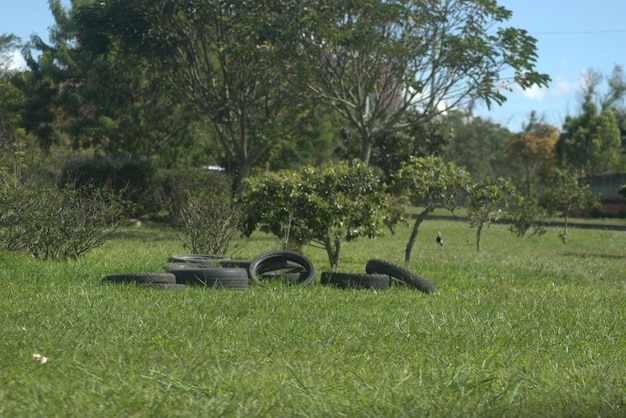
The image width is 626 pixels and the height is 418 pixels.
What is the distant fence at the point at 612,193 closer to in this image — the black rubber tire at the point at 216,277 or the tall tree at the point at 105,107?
the tall tree at the point at 105,107

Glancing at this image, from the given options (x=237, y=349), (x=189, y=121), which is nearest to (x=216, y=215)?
(x=237, y=349)

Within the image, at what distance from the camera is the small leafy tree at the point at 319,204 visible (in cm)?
1127

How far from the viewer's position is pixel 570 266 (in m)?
14.2

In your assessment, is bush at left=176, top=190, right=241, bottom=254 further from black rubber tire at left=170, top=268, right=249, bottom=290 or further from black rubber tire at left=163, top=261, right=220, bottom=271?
black rubber tire at left=170, top=268, right=249, bottom=290

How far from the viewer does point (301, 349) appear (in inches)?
230

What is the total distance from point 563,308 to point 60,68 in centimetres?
2609

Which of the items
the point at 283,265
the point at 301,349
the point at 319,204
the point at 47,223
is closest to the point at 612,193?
the point at 319,204

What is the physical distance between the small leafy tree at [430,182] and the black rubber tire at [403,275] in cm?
309

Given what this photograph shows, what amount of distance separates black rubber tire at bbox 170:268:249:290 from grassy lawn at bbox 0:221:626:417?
393 millimetres

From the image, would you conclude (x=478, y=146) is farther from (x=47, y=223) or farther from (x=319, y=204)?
(x=47, y=223)

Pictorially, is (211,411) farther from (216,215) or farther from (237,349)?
(216,215)

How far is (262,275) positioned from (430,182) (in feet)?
13.4

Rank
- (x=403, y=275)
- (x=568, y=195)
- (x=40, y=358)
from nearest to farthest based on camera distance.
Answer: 1. (x=40, y=358)
2. (x=403, y=275)
3. (x=568, y=195)

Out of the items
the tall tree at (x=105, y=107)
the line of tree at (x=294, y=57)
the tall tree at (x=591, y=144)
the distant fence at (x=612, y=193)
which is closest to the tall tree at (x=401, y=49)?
the line of tree at (x=294, y=57)
